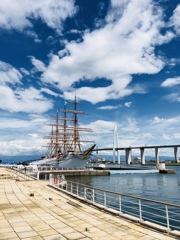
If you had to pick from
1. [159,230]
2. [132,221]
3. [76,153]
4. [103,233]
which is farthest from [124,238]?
[76,153]

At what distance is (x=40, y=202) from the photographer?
15.1m

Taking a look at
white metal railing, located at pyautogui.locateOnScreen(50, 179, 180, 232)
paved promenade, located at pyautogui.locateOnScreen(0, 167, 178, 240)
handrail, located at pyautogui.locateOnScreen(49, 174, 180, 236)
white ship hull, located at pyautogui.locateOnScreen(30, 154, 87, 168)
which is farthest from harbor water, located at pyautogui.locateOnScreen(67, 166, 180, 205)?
white ship hull, located at pyautogui.locateOnScreen(30, 154, 87, 168)

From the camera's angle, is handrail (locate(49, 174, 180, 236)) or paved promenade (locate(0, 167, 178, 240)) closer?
paved promenade (locate(0, 167, 178, 240))

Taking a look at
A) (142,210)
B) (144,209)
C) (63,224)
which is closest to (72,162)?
(144,209)

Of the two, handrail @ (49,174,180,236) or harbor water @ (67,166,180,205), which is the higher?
handrail @ (49,174,180,236)

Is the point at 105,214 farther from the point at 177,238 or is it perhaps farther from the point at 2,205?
the point at 2,205

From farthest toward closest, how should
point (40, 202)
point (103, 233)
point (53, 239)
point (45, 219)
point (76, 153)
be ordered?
point (76, 153) < point (40, 202) < point (45, 219) < point (103, 233) < point (53, 239)

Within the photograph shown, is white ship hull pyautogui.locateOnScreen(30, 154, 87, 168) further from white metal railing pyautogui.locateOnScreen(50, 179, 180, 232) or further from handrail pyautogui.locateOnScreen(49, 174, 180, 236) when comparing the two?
white metal railing pyautogui.locateOnScreen(50, 179, 180, 232)

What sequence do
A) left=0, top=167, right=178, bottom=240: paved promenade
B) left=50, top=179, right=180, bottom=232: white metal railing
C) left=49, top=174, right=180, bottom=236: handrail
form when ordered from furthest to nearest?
left=50, top=179, right=180, bottom=232: white metal railing
left=49, top=174, right=180, bottom=236: handrail
left=0, top=167, right=178, bottom=240: paved promenade

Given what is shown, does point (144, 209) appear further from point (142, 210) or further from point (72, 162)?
point (72, 162)

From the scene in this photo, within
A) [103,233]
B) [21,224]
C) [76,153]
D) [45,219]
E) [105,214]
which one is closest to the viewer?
[103,233]

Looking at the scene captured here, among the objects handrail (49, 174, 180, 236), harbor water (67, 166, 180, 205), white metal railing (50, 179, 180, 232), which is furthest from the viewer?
harbor water (67, 166, 180, 205)

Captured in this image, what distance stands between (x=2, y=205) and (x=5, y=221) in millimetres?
4093

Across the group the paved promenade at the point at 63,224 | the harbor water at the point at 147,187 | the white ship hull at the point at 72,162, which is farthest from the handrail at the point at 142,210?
the white ship hull at the point at 72,162
